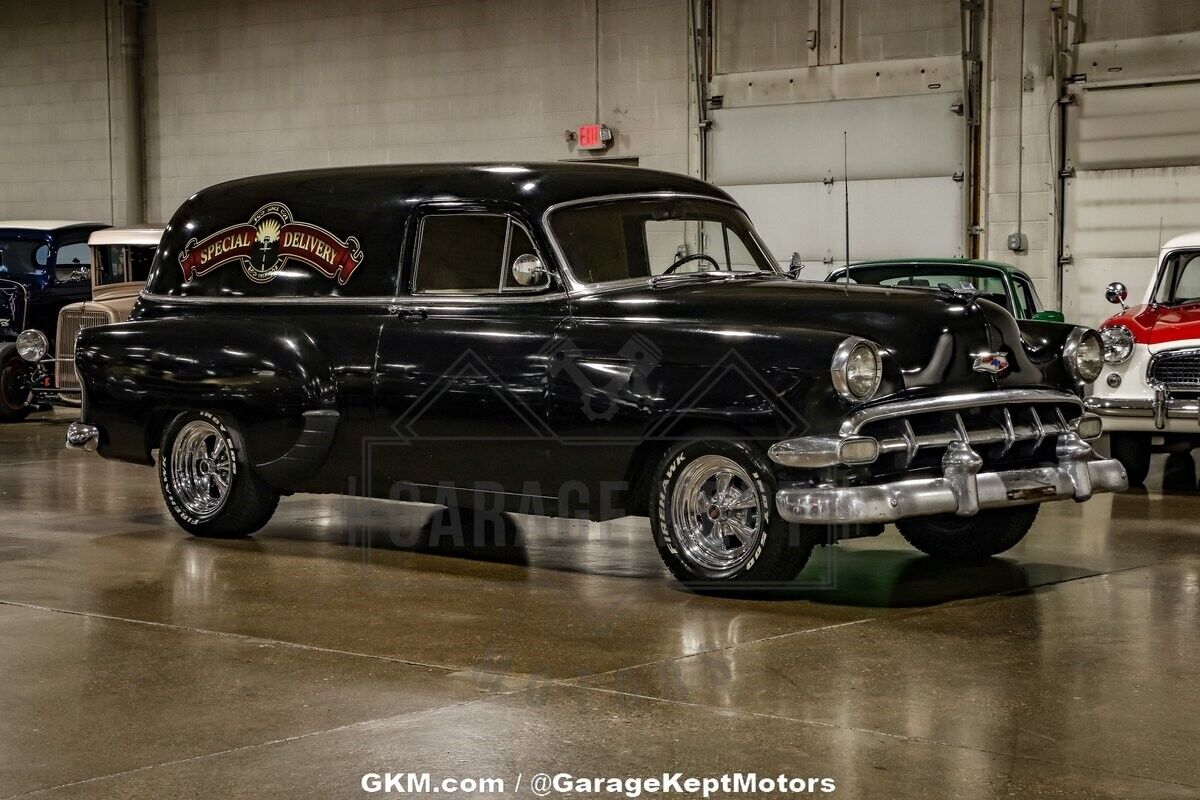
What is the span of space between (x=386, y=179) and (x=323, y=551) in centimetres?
188

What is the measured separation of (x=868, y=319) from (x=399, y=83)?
52.0 feet

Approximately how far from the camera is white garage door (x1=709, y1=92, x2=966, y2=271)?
18.0m

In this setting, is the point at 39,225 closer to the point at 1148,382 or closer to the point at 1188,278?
the point at 1188,278

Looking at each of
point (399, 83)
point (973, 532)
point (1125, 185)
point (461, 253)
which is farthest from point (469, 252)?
point (399, 83)

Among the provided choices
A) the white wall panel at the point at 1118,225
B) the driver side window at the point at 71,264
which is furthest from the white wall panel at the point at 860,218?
the driver side window at the point at 71,264

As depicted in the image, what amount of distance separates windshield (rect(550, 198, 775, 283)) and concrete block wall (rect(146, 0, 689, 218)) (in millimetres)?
11529

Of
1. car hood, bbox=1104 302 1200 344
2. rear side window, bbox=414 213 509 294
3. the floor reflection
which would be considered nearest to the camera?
the floor reflection

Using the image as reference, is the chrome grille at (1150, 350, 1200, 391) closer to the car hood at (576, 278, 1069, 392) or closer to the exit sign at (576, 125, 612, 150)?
the car hood at (576, 278, 1069, 392)

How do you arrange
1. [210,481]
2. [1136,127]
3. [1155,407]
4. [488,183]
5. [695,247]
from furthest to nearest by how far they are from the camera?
1. [1136,127]
2. [1155,407]
3. [210,481]
4. [695,247]
5. [488,183]

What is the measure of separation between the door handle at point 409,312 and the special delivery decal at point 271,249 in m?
0.37

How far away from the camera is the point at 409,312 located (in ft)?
26.1

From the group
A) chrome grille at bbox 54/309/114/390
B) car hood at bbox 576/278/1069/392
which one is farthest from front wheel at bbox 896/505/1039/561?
chrome grille at bbox 54/309/114/390

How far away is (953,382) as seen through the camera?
6973 millimetres

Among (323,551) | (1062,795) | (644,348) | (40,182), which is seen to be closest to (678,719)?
(1062,795)
